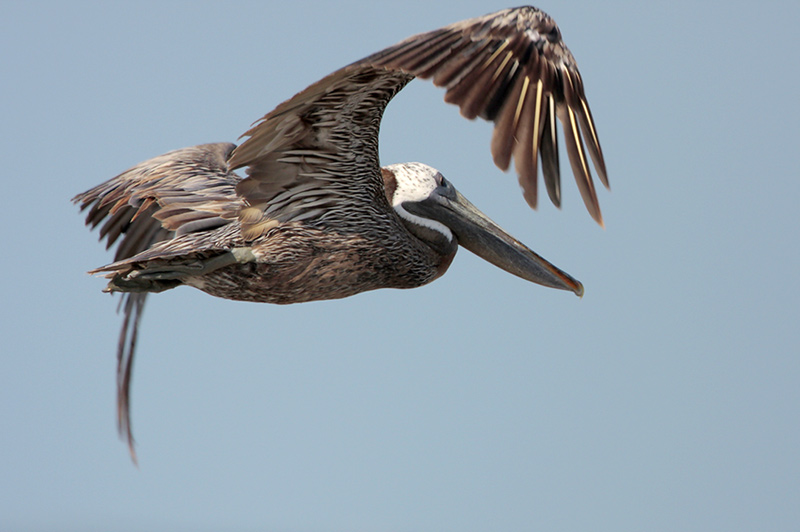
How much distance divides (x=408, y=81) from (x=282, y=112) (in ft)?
2.33

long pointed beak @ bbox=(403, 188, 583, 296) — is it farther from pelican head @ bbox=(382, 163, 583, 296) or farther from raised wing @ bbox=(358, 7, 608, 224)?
raised wing @ bbox=(358, 7, 608, 224)

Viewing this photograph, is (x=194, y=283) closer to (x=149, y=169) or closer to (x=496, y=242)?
(x=149, y=169)

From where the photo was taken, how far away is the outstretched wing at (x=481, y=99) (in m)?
5.12

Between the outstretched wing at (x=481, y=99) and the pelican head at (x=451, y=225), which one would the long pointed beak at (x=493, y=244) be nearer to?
the pelican head at (x=451, y=225)

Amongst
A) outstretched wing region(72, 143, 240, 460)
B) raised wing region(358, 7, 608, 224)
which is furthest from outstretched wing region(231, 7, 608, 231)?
outstretched wing region(72, 143, 240, 460)

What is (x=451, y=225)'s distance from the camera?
7770 millimetres

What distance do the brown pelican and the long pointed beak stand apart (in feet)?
0.03

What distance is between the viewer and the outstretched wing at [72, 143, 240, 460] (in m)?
7.33

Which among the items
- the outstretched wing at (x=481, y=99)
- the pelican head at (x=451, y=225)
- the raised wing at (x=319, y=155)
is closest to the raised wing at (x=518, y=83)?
the outstretched wing at (x=481, y=99)

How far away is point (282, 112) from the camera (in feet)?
20.4

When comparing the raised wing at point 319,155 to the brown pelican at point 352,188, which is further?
the raised wing at point 319,155

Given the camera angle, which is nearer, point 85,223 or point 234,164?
point 234,164

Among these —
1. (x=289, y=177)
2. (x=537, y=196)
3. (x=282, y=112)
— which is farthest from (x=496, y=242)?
(x=537, y=196)

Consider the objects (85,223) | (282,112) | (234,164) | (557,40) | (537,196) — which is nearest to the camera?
(537,196)
